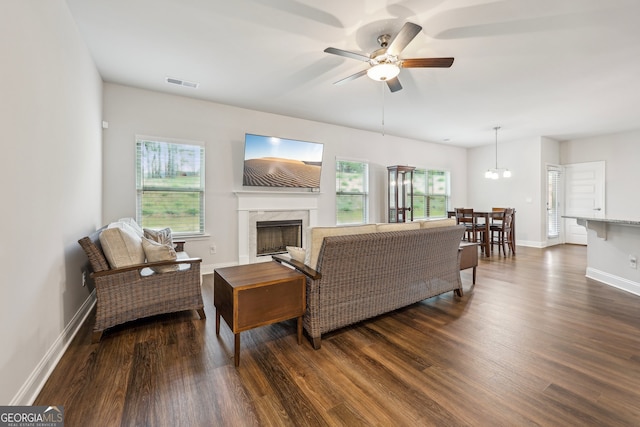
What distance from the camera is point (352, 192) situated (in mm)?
6172

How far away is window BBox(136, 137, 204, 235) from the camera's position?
4035 mm

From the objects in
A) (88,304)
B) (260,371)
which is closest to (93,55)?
(88,304)

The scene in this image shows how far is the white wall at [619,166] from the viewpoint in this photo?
6.16 m

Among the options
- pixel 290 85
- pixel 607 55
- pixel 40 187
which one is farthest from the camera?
pixel 290 85

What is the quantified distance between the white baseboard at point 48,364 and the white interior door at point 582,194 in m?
9.83

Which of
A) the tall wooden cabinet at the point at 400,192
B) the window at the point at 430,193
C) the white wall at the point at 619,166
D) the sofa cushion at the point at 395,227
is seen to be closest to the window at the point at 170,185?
the sofa cushion at the point at 395,227

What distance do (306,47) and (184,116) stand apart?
238 centimetres

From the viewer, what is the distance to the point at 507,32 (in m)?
2.65

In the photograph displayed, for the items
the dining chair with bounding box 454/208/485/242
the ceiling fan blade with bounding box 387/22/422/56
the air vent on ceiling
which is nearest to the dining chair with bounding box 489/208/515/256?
the dining chair with bounding box 454/208/485/242

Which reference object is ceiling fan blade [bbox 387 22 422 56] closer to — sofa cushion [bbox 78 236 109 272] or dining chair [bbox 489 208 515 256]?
sofa cushion [bbox 78 236 109 272]

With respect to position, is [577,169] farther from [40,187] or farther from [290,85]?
[40,187]

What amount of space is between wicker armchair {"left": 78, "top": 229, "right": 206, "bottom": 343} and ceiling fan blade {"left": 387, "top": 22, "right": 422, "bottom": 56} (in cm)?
264

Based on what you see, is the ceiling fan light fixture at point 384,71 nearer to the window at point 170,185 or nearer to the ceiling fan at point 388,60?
the ceiling fan at point 388,60

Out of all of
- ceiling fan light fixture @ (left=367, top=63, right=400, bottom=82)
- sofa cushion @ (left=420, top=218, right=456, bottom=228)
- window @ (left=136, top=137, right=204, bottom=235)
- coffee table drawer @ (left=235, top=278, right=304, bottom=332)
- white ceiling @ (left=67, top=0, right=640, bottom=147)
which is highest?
white ceiling @ (left=67, top=0, right=640, bottom=147)
